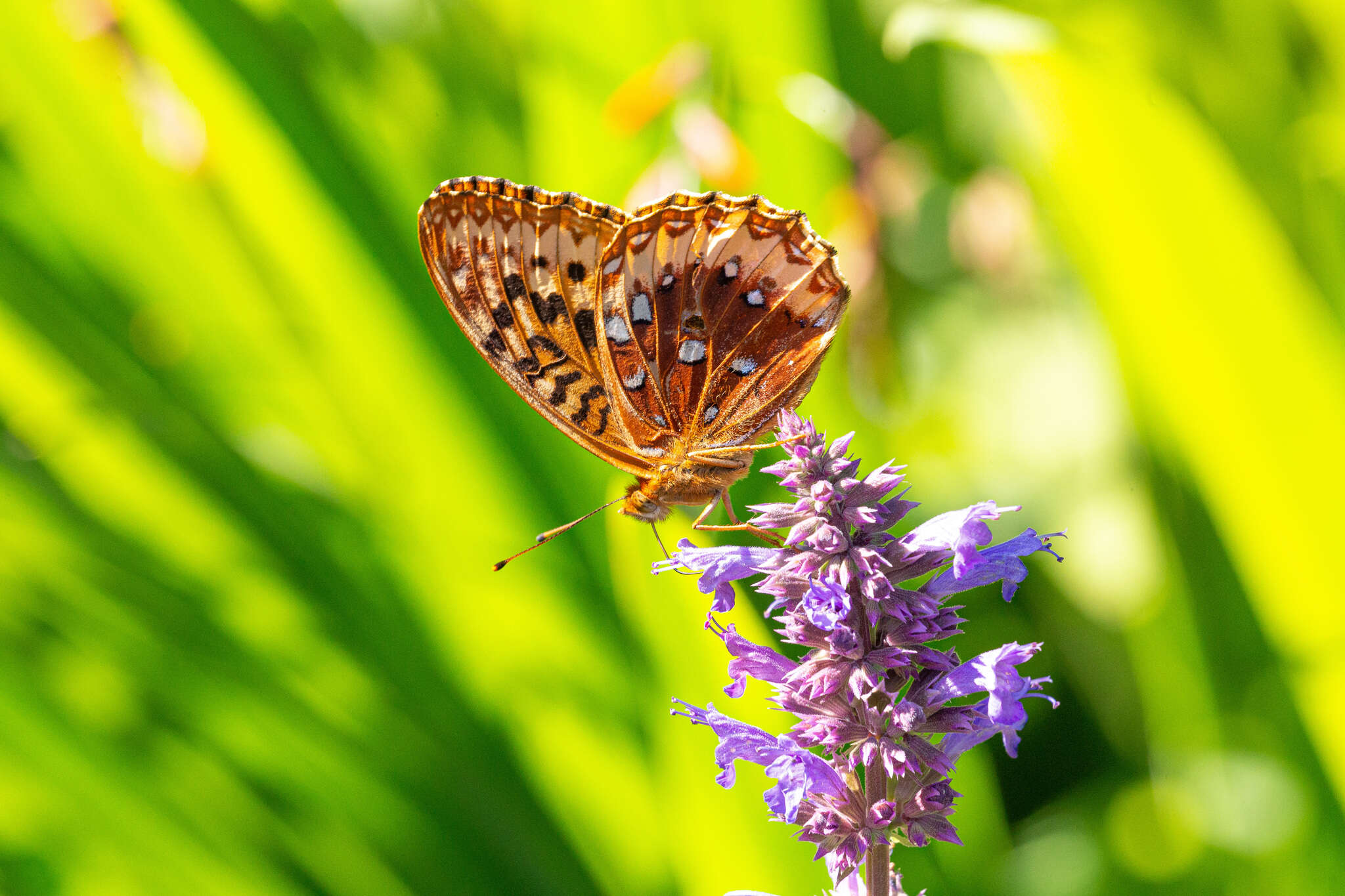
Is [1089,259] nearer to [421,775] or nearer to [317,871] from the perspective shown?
[421,775]

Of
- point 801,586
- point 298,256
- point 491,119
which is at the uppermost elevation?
point 491,119

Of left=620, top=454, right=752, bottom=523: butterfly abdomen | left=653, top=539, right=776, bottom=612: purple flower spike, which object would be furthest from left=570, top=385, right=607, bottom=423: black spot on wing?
left=653, top=539, right=776, bottom=612: purple flower spike

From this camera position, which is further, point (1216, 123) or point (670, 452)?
point (1216, 123)

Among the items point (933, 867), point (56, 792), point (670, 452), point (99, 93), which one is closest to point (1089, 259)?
point (670, 452)

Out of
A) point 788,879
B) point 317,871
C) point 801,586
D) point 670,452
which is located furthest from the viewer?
point 317,871

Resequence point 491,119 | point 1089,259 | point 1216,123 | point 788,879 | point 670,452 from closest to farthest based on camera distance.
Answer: point 788,879
point 670,452
point 1089,259
point 1216,123
point 491,119

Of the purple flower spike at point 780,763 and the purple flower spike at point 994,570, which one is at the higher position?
the purple flower spike at point 994,570

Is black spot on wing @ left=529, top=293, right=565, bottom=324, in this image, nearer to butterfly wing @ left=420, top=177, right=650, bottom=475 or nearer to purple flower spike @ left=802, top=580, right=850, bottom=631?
butterfly wing @ left=420, top=177, right=650, bottom=475

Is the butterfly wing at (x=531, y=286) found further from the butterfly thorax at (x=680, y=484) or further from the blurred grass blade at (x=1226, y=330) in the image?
the blurred grass blade at (x=1226, y=330)

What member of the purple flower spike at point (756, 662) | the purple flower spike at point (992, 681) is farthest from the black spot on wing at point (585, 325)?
the purple flower spike at point (992, 681)
